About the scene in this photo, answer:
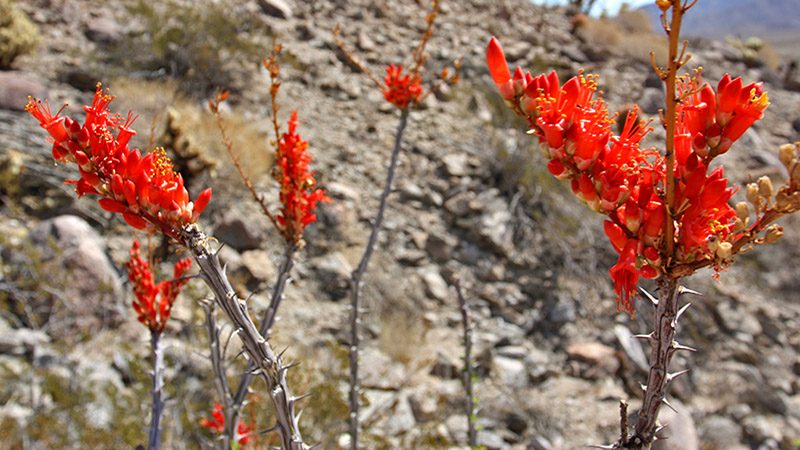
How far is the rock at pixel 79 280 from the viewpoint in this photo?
434 cm

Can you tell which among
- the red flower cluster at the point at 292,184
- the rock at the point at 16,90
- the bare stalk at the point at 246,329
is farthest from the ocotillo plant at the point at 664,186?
the rock at the point at 16,90

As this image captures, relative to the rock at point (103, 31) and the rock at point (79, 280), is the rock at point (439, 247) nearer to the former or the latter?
the rock at point (79, 280)

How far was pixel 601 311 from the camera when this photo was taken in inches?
236

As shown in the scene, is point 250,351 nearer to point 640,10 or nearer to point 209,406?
point 209,406

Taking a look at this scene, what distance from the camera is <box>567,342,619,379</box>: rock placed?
5.35 meters

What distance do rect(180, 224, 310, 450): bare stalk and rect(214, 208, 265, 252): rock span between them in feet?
14.5

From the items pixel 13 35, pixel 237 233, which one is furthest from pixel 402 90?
pixel 13 35

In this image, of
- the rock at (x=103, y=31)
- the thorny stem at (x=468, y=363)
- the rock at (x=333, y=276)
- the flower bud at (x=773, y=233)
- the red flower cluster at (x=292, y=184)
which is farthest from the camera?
the rock at (x=103, y=31)

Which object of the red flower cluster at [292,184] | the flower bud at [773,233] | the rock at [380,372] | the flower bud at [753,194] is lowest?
the rock at [380,372]

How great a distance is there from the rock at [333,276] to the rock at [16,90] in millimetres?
3298

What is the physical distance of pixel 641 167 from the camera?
3.28 ft

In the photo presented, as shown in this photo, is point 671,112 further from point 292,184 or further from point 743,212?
point 292,184

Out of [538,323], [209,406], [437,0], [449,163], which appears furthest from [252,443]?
[449,163]

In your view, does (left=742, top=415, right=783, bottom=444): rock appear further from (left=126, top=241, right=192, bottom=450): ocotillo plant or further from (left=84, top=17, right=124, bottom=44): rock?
(left=84, top=17, right=124, bottom=44): rock
